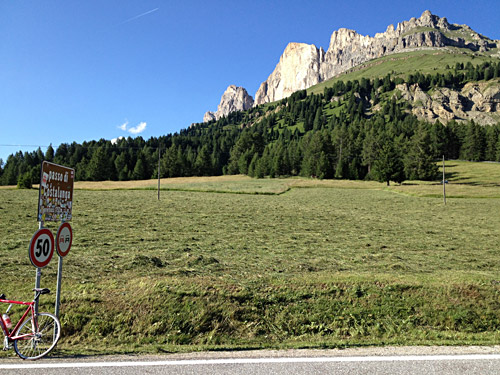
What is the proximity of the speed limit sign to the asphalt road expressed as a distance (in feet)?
6.72

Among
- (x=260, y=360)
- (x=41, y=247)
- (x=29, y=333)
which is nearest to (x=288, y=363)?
(x=260, y=360)

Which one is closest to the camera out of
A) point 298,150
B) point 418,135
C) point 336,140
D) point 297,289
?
point 297,289

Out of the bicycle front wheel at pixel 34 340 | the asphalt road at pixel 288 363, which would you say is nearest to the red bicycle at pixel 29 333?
the bicycle front wheel at pixel 34 340

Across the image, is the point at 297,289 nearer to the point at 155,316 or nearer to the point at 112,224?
the point at 155,316

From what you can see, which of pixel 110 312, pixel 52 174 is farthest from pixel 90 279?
pixel 52 174

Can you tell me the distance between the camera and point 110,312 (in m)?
9.05

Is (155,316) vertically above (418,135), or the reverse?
(418,135)

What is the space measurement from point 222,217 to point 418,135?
9805 centimetres

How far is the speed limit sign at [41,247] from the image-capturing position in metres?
6.92

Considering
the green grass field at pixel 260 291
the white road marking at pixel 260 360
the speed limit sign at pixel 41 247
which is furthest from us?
the green grass field at pixel 260 291

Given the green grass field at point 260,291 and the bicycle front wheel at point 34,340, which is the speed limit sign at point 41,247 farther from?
the green grass field at point 260,291

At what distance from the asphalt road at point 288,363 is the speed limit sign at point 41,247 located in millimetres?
2048

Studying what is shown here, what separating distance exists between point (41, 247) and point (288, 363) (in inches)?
243

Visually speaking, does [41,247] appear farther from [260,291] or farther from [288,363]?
[260,291]
